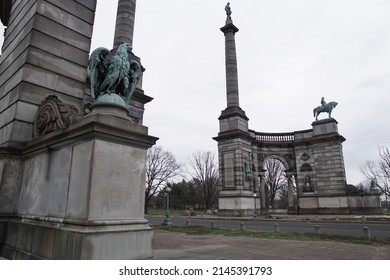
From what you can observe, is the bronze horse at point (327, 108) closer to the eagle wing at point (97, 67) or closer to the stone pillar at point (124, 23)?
the stone pillar at point (124, 23)

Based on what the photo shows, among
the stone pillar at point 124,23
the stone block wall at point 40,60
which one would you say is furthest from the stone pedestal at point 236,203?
the stone block wall at point 40,60

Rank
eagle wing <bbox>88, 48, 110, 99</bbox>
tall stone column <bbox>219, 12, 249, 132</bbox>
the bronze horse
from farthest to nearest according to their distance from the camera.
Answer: the bronze horse < tall stone column <bbox>219, 12, 249, 132</bbox> < eagle wing <bbox>88, 48, 110, 99</bbox>

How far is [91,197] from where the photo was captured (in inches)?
162

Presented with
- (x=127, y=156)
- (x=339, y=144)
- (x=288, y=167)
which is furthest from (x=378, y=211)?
(x=127, y=156)

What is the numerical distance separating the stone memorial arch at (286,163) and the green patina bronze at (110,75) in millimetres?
25401

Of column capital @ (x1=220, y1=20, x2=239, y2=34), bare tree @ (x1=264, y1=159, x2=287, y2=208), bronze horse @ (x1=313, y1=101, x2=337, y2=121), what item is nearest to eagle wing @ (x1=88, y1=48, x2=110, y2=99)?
column capital @ (x1=220, y1=20, x2=239, y2=34)

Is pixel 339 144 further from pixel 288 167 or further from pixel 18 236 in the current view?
pixel 18 236

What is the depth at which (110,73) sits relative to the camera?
5473mm

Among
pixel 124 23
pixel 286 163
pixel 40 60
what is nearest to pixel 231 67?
pixel 286 163

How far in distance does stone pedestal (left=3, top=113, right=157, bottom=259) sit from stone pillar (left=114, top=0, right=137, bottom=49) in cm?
1555

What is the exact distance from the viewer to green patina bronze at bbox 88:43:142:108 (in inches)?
211

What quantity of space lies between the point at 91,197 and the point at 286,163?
35.8 meters

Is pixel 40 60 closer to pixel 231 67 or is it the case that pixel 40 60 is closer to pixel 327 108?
pixel 231 67

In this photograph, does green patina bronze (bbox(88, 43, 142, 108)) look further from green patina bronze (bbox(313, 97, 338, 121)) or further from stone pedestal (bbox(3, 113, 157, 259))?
green patina bronze (bbox(313, 97, 338, 121))
